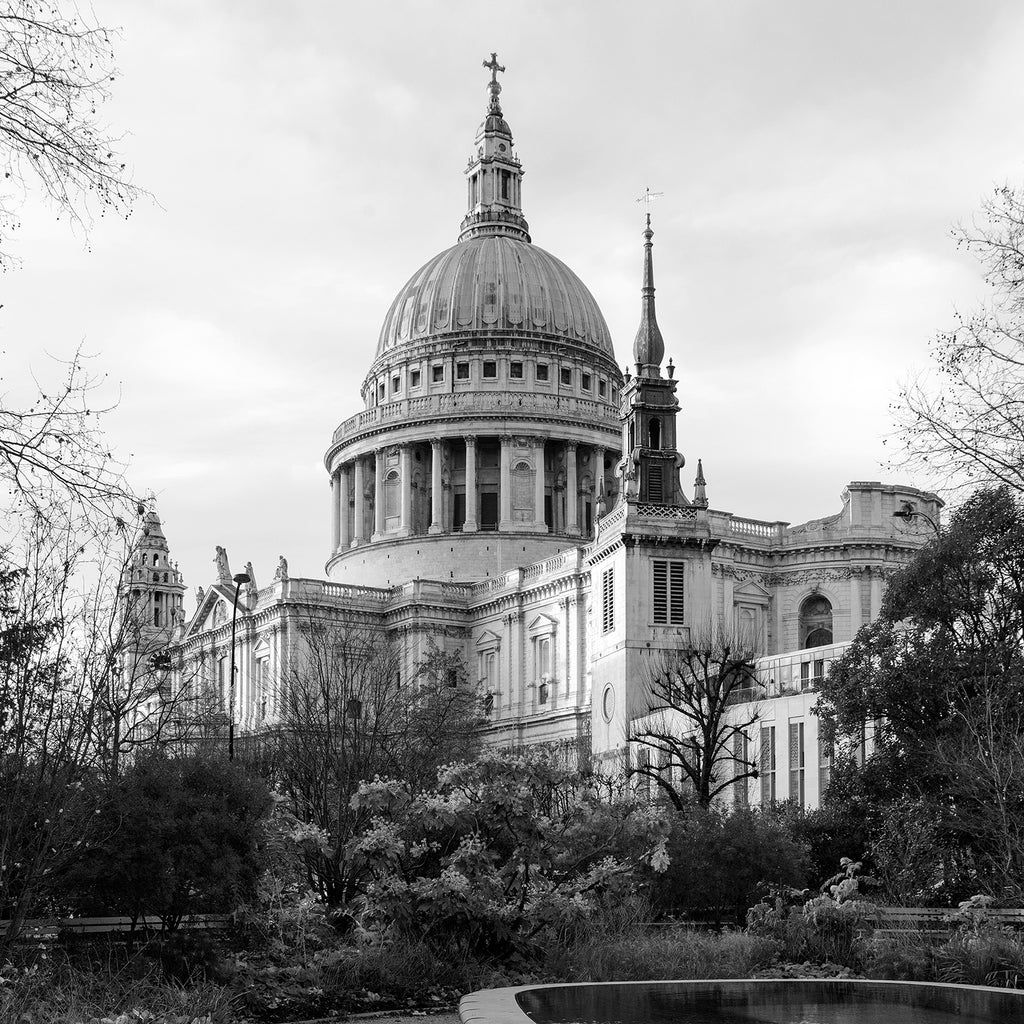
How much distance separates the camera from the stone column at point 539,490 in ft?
423

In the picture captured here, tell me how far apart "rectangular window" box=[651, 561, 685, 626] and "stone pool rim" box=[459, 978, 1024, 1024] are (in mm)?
58650

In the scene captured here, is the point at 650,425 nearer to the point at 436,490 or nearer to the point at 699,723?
the point at 699,723

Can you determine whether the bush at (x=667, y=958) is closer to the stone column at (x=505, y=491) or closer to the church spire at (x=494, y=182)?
the stone column at (x=505, y=491)

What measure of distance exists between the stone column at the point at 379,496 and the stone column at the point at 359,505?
101cm

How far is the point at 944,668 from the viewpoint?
42969 mm

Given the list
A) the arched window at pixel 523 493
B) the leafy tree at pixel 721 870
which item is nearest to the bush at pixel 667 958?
the leafy tree at pixel 721 870

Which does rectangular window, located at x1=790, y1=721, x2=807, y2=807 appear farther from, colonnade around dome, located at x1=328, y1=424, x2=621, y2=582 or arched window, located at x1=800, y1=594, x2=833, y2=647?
colonnade around dome, located at x1=328, y1=424, x2=621, y2=582

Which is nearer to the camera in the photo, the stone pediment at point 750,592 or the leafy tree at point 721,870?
the leafy tree at point 721,870

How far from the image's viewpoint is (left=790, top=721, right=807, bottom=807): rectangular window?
65.0 m

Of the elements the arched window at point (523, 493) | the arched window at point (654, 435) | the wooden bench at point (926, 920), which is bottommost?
the wooden bench at point (926, 920)

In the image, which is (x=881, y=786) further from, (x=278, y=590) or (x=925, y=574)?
(x=278, y=590)

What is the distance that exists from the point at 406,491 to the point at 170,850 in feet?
344

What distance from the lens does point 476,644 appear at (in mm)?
115875

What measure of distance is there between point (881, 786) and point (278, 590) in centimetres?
7799
